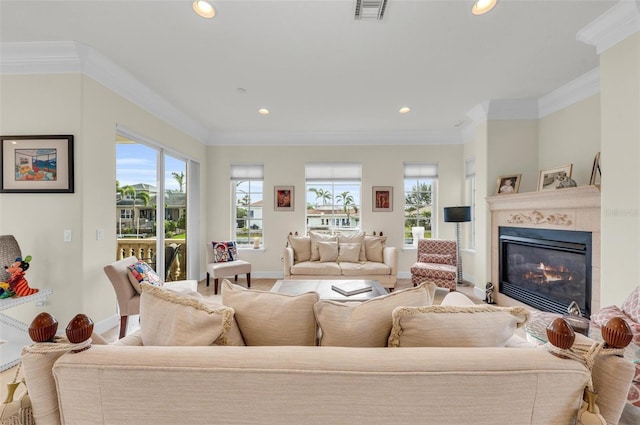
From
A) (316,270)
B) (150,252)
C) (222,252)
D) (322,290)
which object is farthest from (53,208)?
(316,270)

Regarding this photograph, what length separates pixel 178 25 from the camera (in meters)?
2.23

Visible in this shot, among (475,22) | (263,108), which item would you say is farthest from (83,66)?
(475,22)

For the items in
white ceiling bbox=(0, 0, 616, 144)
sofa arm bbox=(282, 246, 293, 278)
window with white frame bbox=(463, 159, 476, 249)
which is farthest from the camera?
window with white frame bbox=(463, 159, 476, 249)

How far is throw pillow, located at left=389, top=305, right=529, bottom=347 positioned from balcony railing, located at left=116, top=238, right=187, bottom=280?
3478mm

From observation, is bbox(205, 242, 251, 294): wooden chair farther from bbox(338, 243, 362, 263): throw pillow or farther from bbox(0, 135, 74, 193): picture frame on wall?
bbox(0, 135, 74, 193): picture frame on wall

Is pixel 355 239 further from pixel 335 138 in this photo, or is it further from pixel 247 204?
pixel 247 204

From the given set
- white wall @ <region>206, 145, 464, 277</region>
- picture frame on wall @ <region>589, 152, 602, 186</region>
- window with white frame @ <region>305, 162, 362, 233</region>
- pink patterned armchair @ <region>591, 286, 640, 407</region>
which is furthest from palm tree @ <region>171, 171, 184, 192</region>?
picture frame on wall @ <region>589, 152, 602, 186</region>

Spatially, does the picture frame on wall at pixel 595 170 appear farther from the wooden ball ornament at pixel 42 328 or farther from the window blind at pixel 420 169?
the wooden ball ornament at pixel 42 328

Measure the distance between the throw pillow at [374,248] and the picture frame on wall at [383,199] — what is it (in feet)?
2.43

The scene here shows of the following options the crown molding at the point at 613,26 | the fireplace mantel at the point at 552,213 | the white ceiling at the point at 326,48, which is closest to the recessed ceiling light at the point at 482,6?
the white ceiling at the point at 326,48

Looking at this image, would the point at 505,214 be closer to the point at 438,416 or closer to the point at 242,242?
the point at 438,416

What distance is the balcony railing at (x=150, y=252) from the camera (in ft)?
11.1

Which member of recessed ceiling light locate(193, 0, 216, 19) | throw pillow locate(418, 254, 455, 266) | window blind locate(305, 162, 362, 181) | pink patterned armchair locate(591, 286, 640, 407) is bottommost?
throw pillow locate(418, 254, 455, 266)

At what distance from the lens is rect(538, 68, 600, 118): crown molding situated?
300 centimetres
